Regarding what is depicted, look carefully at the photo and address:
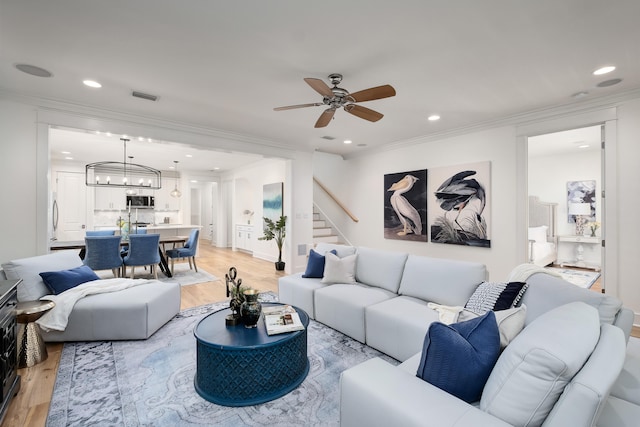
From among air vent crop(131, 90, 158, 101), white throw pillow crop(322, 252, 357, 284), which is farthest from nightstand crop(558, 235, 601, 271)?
air vent crop(131, 90, 158, 101)

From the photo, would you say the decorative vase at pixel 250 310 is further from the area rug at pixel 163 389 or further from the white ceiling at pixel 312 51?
the white ceiling at pixel 312 51

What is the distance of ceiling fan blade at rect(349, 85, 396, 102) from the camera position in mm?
2451

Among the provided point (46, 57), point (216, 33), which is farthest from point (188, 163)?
point (216, 33)

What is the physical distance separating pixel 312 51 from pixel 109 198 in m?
8.58

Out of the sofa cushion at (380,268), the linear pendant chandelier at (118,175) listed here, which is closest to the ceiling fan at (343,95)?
the sofa cushion at (380,268)

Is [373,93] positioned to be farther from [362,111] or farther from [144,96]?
[144,96]

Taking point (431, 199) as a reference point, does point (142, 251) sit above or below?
below

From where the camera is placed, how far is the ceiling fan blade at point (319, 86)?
2.33 m

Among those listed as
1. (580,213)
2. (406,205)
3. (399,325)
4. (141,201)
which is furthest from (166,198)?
(580,213)

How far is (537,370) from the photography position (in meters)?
0.98

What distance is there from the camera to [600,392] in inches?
34.1

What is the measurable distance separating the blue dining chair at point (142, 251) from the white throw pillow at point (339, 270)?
3.28 meters

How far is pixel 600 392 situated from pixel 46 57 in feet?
13.5

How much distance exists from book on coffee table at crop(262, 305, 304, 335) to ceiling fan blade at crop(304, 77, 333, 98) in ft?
6.28
